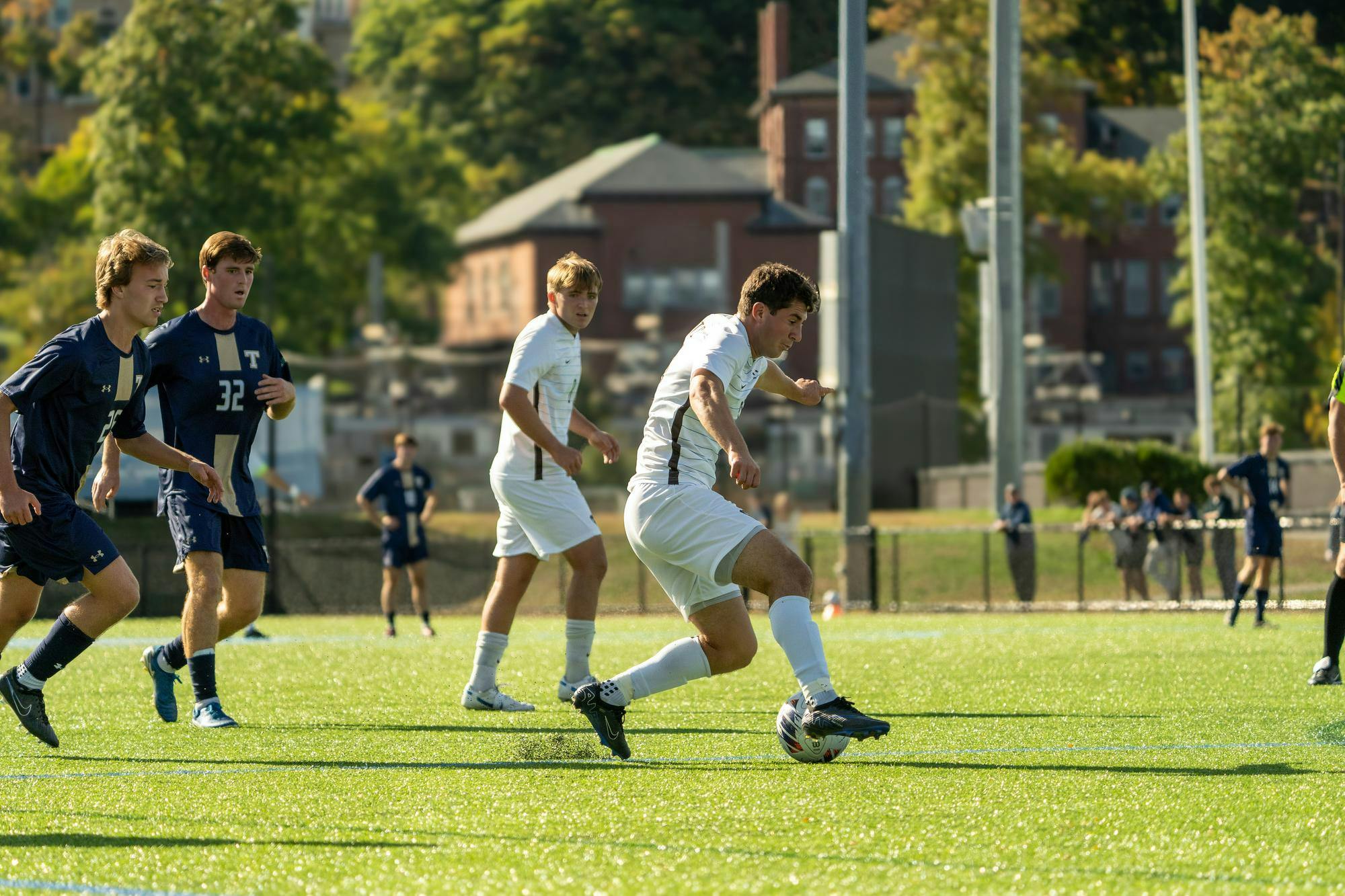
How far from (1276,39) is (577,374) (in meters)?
33.7

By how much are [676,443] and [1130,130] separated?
78235 mm

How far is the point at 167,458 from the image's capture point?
796cm

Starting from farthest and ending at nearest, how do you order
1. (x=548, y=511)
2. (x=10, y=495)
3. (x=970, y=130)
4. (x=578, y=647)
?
1. (x=970, y=130)
2. (x=578, y=647)
3. (x=548, y=511)
4. (x=10, y=495)

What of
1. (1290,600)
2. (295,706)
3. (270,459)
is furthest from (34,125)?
(295,706)

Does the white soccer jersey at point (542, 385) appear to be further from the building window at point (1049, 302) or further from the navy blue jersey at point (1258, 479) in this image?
the building window at point (1049, 302)

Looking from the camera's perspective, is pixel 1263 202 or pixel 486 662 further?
pixel 1263 202

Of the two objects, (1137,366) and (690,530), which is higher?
(1137,366)

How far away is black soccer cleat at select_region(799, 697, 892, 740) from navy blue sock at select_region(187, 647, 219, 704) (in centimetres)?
302

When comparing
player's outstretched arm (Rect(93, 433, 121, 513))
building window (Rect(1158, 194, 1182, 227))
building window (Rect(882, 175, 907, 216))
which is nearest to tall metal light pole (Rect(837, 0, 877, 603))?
player's outstretched arm (Rect(93, 433, 121, 513))

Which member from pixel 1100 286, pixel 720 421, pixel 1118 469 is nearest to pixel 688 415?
pixel 720 421

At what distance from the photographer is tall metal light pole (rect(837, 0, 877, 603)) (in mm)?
22641

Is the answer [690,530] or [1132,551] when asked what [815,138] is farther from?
[690,530]

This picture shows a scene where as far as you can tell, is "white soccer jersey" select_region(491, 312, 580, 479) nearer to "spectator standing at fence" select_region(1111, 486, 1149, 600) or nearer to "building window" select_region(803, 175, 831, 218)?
"spectator standing at fence" select_region(1111, 486, 1149, 600)

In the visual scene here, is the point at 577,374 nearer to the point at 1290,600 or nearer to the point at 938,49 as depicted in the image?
the point at 1290,600
